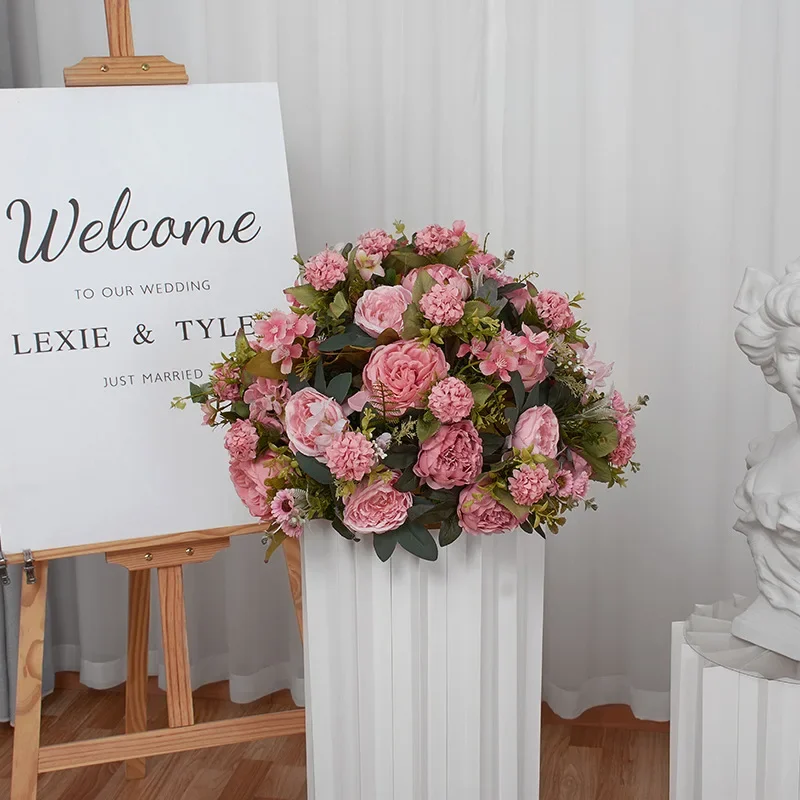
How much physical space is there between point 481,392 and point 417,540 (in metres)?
0.21

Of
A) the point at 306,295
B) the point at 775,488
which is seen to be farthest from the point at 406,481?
the point at 775,488

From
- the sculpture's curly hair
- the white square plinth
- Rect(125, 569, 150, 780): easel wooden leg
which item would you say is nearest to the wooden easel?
Rect(125, 569, 150, 780): easel wooden leg

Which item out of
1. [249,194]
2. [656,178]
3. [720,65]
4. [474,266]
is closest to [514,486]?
[474,266]

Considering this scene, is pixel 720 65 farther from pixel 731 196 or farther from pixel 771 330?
pixel 771 330

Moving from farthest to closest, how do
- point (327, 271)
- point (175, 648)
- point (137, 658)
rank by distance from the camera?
point (137, 658) < point (175, 648) < point (327, 271)

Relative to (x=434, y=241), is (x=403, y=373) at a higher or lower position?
lower

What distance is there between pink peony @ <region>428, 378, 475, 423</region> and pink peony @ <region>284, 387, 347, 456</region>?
119mm

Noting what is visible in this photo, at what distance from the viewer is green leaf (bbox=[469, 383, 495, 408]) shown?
47.0 inches

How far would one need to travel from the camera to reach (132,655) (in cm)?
200

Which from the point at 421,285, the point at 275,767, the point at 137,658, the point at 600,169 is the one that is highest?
the point at 600,169

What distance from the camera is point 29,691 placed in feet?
5.22

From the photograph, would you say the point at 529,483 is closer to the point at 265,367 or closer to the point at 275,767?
the point at 265,367

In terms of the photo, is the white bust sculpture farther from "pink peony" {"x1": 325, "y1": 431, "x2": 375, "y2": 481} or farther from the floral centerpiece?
"pink peony" {"x1": 325, "y1": 431, "x2": 375, "y2": 481}

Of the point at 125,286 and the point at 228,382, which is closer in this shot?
the point at 228,382
